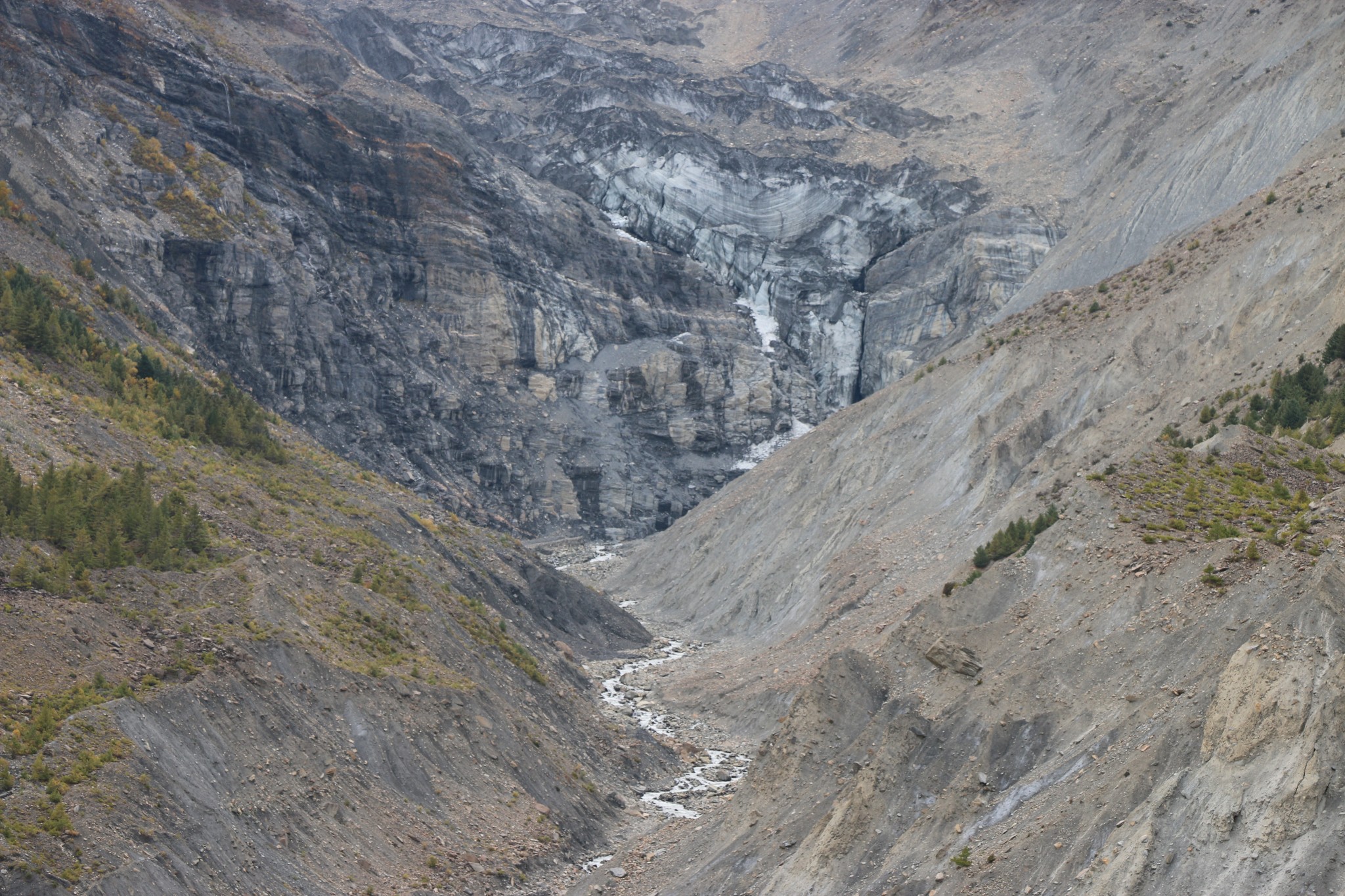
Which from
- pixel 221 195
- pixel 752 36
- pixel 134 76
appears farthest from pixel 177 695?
pixel 752 36

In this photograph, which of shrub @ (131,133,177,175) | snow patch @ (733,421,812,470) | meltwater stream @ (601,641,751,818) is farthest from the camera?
snow patch @ (733,421,812,470)

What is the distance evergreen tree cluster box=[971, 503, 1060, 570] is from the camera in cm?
2625

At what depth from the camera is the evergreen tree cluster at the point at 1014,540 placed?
2625 cm

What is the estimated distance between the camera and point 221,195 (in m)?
78.8

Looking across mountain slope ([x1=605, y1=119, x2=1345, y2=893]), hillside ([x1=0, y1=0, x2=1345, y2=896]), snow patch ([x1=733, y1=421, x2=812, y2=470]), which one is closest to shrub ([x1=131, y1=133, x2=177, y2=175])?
hillside ([x1=0, y1=0, x2=1345, y2=896])

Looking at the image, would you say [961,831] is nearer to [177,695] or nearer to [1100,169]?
[177,695]

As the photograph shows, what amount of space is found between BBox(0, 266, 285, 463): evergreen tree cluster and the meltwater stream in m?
14.5

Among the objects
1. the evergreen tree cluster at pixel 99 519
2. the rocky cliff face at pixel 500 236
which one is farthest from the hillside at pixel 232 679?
the rocky cliff face at pixel 500 236

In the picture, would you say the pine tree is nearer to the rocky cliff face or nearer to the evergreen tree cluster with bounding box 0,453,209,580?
the evergreen tree cluster with bounding box 0,453,209,580

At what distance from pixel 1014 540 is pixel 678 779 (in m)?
12.1

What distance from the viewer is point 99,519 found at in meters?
23.6

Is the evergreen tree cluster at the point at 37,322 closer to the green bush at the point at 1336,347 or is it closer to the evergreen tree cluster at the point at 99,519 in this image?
the evergreen tree cluster at the point at 99,519

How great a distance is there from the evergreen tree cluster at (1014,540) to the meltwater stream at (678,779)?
31.4ft

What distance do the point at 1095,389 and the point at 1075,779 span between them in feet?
103
